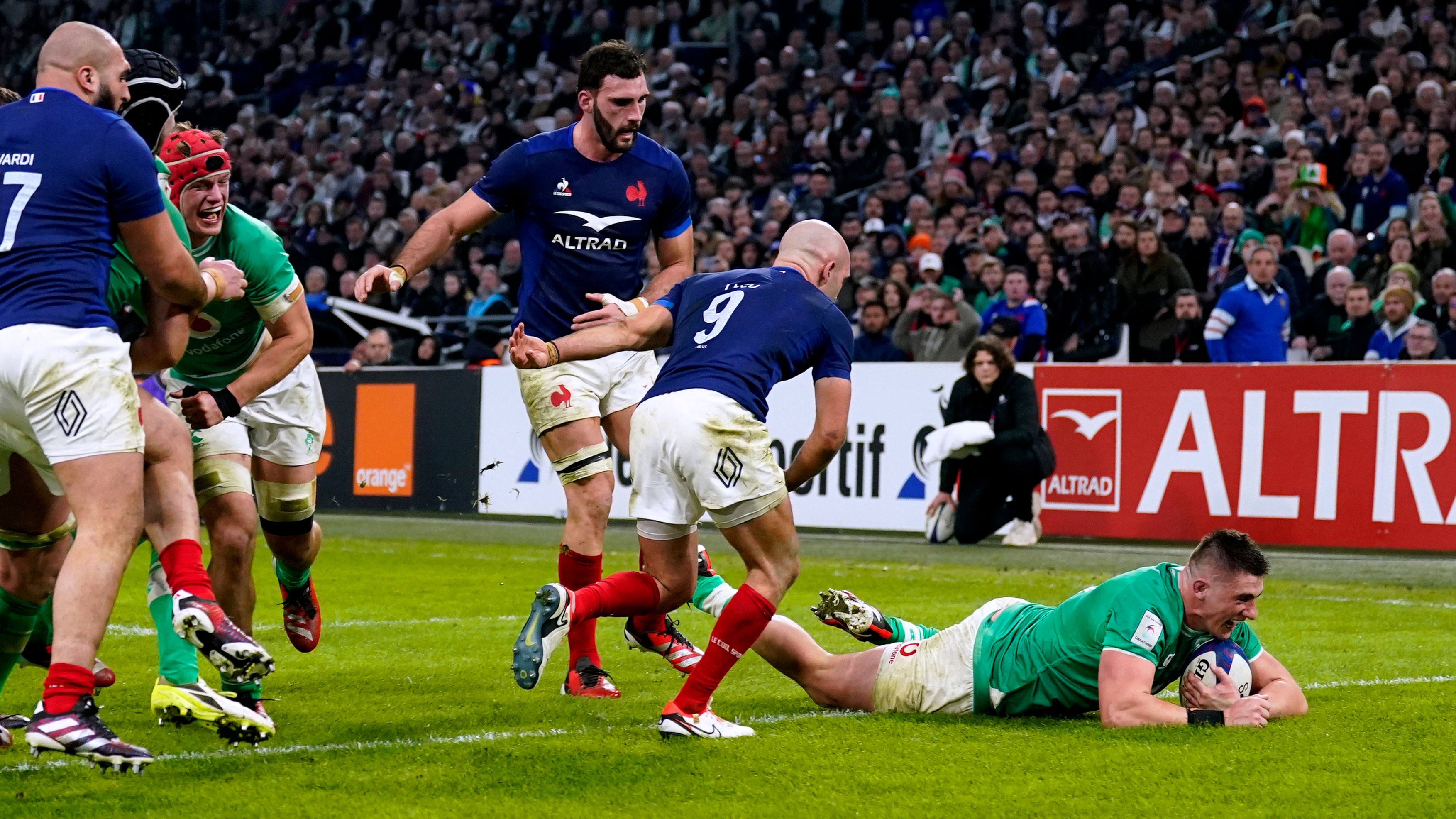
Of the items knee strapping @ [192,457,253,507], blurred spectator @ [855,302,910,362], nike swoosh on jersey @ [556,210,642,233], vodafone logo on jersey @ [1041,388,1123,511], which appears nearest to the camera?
knee strapping @ [192,457,253,507]

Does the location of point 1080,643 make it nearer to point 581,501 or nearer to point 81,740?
point 581,501

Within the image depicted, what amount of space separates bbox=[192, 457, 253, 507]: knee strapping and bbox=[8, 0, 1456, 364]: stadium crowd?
354 inches

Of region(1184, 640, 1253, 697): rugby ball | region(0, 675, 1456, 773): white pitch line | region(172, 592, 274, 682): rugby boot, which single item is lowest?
region(0, 675, 1456, 773): white pitch line

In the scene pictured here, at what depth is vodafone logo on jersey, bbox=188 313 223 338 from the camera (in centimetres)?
632

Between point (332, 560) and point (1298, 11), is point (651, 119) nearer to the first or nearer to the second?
point (1298, 11)

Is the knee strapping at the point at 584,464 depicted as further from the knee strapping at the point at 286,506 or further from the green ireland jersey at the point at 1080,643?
the green ireland jersey at the point at 1080,643

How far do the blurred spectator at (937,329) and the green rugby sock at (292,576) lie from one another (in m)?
8.52

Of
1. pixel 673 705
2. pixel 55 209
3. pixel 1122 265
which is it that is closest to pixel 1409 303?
pixel 1122 265

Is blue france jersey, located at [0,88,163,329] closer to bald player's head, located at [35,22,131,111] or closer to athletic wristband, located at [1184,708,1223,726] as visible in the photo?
bald player's head, located at [35,22,131,111]

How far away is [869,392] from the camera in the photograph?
14.0 m

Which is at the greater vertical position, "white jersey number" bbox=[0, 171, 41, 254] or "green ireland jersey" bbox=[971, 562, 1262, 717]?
"white jersey number" bbox=[0, 171, 41, 254]

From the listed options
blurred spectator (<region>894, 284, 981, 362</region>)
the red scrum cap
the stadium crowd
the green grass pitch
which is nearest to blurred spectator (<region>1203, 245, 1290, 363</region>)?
the stadium crowd

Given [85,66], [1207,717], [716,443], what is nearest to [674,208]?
[716,443]

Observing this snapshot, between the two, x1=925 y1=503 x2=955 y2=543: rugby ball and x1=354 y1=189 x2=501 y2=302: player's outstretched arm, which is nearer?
x1=354 y1=189 x2=501 y2=302: player's outstretched arm
